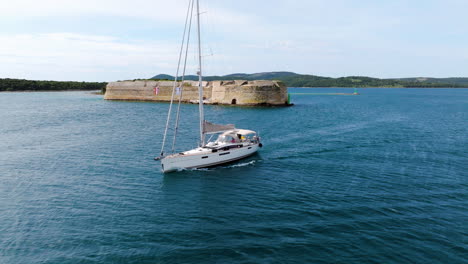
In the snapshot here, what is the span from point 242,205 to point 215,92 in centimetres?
7434

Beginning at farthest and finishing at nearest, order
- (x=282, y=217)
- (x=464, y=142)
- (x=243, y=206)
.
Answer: (x=464, y=142) → (x=243, y=206) → (x=282, y=217)

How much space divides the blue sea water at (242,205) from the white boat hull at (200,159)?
881 mm

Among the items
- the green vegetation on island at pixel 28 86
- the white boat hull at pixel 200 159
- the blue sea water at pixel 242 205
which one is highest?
the green vegetation on island at pixel 28 86

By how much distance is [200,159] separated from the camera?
27.8m

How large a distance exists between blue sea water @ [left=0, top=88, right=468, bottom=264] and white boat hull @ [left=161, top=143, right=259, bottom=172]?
0.88 metres

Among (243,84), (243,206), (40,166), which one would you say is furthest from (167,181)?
(243,84)

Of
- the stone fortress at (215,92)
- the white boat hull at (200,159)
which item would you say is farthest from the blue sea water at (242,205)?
the stone fortress at (215,92)

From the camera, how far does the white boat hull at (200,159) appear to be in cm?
2659

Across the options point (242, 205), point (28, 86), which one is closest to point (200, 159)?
point (242, 205)

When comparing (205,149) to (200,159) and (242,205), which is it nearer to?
(200,159)

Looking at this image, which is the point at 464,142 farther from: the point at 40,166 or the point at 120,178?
the point at 40,166

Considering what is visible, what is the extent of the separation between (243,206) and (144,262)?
25.1ft

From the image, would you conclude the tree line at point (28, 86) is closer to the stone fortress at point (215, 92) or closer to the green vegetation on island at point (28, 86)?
the green vegetation on island at point (28, 86)

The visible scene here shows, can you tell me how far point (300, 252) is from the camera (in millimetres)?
14234
